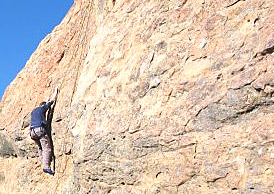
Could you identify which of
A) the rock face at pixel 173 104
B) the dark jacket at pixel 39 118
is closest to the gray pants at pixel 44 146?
the dark jacket at pixel 39 118

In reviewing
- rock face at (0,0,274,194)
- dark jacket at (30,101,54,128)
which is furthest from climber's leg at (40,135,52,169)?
dark jacket at (30,101,54,128)

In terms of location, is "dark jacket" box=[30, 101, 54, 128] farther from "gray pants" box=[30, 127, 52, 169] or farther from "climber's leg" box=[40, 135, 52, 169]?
"climber's leg" box=[40, 135, 52, 169]

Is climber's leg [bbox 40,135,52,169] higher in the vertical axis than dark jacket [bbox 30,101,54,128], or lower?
lower

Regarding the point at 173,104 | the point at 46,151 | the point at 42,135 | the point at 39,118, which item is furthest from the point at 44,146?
the point at 173,104

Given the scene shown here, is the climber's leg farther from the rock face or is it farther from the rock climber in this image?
the rock face

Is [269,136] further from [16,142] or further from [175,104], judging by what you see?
[16,142]

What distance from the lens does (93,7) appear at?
44.0 ft

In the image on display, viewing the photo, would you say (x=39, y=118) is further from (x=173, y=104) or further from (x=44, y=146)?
(x=173, y=104)

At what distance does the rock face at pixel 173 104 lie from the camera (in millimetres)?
7000

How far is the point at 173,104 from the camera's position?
8.14 m

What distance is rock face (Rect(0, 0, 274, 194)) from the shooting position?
700 cm

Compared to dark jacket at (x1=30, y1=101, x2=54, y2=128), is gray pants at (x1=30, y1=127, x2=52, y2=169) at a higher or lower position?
lower

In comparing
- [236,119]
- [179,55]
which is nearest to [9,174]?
[179,55]

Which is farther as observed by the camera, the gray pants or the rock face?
the gray pants
